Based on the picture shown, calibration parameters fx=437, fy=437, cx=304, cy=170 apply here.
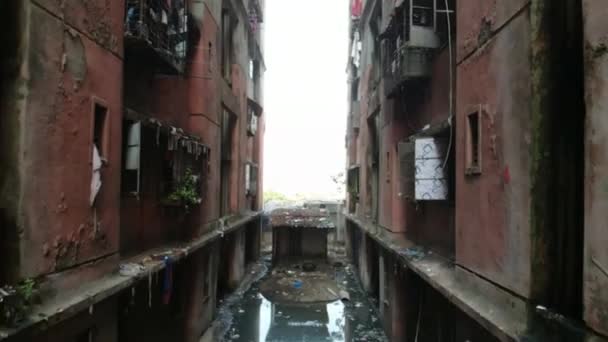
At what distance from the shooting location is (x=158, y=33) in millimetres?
7348

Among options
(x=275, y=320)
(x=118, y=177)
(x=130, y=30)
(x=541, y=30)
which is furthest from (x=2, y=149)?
(x=275, y=320)

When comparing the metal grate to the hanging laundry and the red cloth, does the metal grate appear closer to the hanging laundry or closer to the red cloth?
the hanging laundry

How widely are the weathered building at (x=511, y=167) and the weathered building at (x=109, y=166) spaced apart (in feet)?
Answer: 13.8

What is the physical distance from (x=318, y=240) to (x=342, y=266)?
2158 millimetres

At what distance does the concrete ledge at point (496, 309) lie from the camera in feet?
10.8

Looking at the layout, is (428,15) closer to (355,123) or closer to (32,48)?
(32,48)

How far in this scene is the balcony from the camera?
22.0ft

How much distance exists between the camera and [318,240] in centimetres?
1947

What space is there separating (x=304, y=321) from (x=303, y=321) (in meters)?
0.03

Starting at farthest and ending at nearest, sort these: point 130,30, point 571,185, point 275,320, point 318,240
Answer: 1. point 318,240
2. point 275,320
3. point 130,30
4. point 571,185

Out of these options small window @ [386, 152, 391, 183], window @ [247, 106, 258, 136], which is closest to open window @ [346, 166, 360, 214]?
window @ [247, 106, 258, 136]

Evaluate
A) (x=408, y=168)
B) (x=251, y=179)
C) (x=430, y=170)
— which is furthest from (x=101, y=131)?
(x=251, y=179)

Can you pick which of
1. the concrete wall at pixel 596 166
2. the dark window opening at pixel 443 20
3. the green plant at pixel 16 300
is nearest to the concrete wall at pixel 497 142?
the concrete wall at pixel 596 166

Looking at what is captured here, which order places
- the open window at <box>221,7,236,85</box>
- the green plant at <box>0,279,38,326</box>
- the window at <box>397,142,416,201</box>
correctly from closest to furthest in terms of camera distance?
the green plant at <box>0,279,38,326</box> → the window at <box>397,142,416,201</box> → the open window at <box>221,7,236,85</box>
